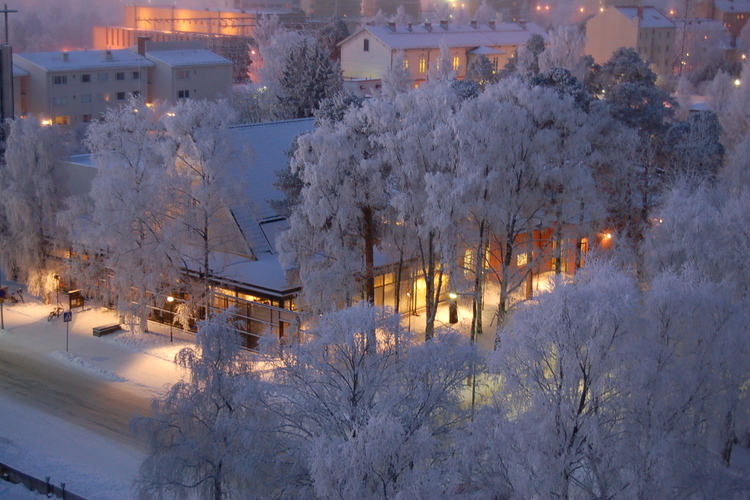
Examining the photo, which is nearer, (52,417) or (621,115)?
(52,417)

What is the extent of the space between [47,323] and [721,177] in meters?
24.1

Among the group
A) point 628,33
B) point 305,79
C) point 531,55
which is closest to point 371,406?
point 305,79

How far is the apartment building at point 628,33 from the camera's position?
8206 centimetres

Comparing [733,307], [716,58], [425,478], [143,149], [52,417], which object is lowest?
[52,417]

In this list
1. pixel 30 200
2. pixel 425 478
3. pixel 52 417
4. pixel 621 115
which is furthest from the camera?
pixel 621 115

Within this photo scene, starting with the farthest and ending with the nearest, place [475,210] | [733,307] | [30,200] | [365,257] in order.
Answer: [30,200] → [365,257] → [475,210] → [733,307]

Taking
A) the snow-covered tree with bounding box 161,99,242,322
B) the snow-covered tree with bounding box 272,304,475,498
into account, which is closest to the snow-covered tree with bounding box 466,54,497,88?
the snow-covered tree with bounding box 161,99,242,322

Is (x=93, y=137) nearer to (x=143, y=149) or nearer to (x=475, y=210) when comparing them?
(x=143, y=149)

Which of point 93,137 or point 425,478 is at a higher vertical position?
point 93,137

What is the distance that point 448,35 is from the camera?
248 feet

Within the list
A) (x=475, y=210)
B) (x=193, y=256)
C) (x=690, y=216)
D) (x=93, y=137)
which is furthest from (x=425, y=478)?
(x=93, y=137)

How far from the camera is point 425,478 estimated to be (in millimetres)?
13258

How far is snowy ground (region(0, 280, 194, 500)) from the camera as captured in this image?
1858 centimetres

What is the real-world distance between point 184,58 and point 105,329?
132 feet
